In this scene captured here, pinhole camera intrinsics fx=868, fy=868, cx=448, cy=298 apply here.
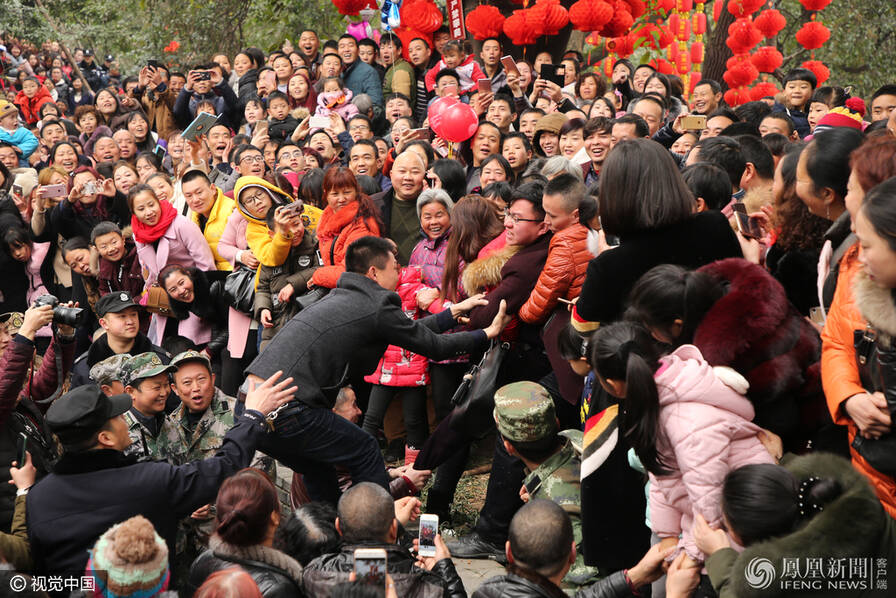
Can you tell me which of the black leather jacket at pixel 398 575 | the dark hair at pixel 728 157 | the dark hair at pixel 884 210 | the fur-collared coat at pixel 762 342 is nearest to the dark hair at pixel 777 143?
the dark hair at pixel 728 157

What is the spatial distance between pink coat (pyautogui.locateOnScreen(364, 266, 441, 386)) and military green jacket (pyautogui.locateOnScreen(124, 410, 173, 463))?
1462 mm

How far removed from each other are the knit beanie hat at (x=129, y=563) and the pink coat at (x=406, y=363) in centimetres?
276

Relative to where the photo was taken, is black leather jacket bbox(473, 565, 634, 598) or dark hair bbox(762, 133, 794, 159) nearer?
black leather jacket bbox(473, 565, 634, 598)

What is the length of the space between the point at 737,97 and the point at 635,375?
1000cm

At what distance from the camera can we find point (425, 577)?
9.82 feet

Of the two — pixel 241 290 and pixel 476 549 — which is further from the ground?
pixel 241 290

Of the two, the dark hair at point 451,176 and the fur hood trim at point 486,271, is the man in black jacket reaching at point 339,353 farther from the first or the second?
the dark hair at point 451,176

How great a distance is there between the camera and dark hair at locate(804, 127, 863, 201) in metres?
3.13

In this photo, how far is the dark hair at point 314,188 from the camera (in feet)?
21.9

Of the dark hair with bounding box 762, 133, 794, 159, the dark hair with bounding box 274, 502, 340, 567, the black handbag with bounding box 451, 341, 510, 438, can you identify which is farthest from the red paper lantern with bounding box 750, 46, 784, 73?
the dark hair with bounding box 274, 502, 340, 567

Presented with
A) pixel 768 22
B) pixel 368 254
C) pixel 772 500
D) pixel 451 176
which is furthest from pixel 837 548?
pixel 768 22

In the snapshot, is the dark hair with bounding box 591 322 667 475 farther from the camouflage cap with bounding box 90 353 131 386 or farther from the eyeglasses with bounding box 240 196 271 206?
the eyeglasses with bounding box 240 196 271 206

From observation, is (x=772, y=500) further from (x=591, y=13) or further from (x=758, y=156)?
(x=591, y=13)

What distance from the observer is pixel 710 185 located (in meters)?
3.93
